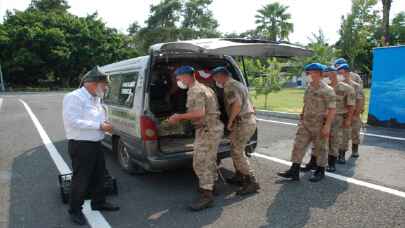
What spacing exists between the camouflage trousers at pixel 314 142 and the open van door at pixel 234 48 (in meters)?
1.08

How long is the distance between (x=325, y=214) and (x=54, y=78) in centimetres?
4151

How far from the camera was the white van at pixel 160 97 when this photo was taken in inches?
172

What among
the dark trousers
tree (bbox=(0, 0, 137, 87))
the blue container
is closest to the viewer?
the dark trousers

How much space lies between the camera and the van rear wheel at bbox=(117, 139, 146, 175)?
5.20 meters

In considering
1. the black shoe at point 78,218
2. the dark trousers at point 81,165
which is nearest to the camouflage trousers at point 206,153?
the dark trousers at point 81,165

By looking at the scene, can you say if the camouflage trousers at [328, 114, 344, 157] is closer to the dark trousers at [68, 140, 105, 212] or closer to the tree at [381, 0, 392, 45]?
the dark trousers at [68, 140, 105, 212]

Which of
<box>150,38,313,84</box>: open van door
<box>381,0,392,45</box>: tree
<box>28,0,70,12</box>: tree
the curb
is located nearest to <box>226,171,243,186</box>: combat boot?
<box>150,38,313,84</box>: open van door

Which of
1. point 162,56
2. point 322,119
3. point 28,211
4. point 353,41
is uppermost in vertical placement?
point 353,41

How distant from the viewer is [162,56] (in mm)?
4719

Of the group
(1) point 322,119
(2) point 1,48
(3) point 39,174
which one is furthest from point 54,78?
(1) point 322,119

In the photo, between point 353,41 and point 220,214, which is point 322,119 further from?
point 353,41

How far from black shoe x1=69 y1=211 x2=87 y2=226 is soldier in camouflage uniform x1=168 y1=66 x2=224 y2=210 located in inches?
48.0

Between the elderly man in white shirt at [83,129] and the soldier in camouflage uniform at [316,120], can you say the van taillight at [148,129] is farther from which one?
the soldier in camouflage uniform at [316,120]

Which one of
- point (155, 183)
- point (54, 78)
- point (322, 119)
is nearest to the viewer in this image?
point (322, 119)
